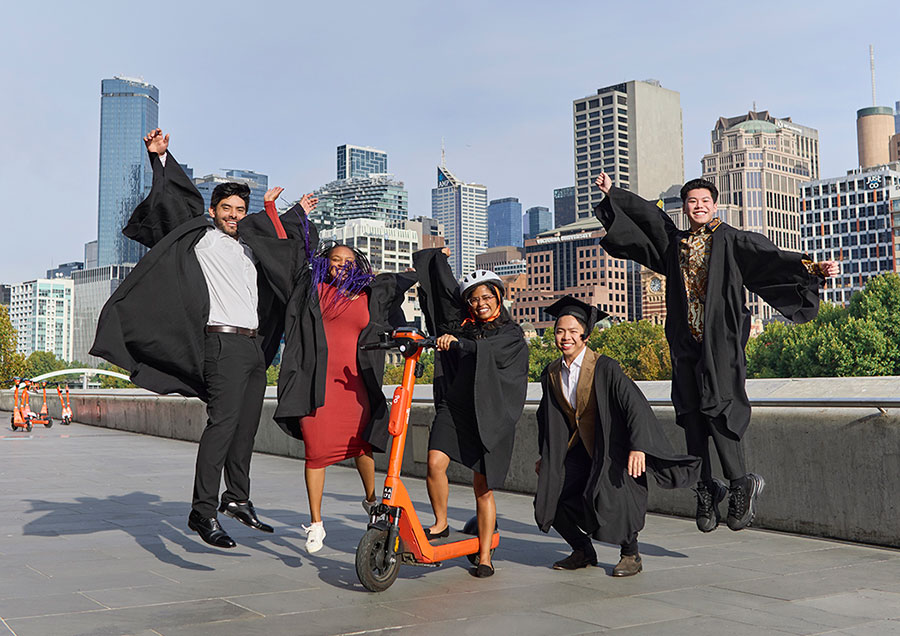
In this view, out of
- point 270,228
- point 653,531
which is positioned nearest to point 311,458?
point 270,228

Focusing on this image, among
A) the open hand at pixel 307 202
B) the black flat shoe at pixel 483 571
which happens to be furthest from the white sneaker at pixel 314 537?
the open hand at pixel 307 202

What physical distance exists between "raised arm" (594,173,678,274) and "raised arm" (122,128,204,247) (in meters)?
2.55

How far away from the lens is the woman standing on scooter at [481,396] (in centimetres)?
512

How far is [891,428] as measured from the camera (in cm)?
592

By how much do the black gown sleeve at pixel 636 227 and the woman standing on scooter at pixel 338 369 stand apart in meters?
1.32

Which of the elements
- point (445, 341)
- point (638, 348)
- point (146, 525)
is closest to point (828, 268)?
point (445, 341)

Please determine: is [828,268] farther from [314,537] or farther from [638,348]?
[638,348]

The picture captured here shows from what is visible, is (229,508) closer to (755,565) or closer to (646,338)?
(755,565)

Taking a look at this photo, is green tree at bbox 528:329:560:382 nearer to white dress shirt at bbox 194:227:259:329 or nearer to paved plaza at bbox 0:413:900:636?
paved plaza at bbox 0:413:900:636

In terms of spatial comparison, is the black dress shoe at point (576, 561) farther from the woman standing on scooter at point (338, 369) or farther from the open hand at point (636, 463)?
the woman standing on scooter at point (338, 369)

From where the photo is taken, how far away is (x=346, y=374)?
576cm

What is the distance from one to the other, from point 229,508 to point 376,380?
1.14m

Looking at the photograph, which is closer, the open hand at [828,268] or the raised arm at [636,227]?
the open hand at [828,268]

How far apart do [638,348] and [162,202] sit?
302 ft
